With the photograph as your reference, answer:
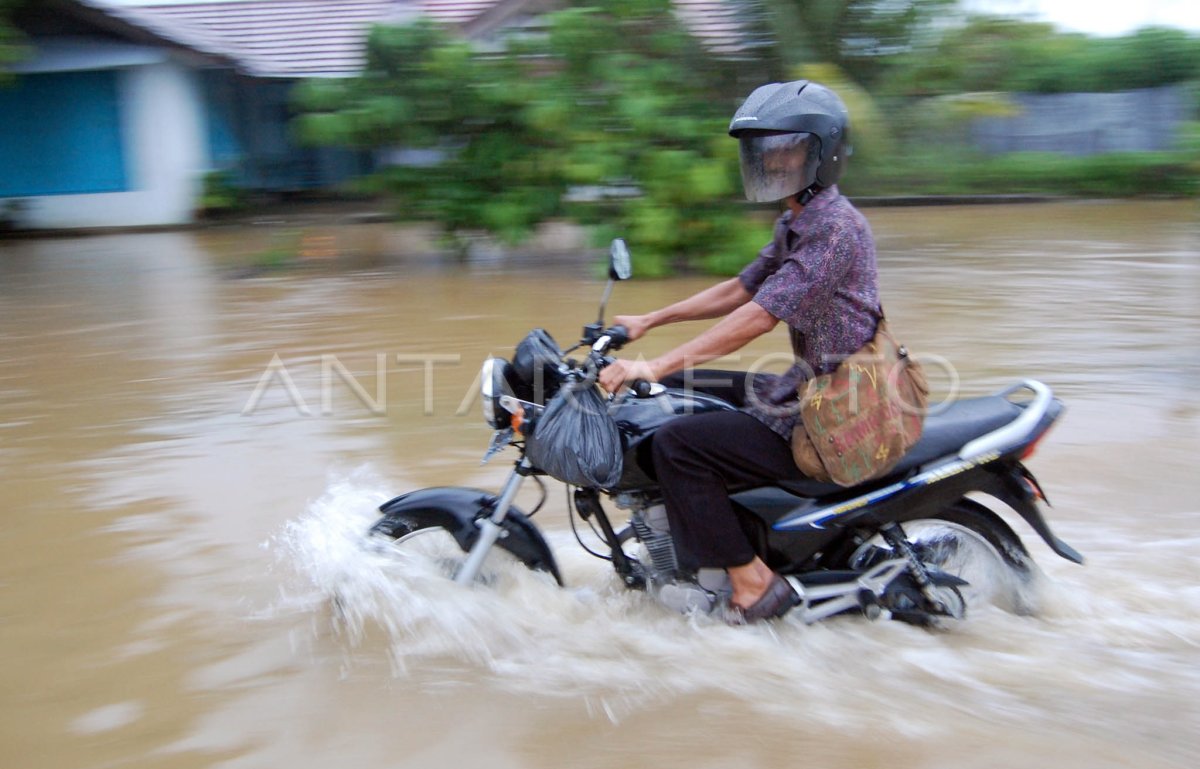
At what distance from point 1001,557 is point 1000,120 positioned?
658 inches

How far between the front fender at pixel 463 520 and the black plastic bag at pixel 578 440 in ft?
1.27

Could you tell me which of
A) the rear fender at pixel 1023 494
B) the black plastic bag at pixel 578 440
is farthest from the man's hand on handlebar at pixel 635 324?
the rear fender at pixel 1023 494

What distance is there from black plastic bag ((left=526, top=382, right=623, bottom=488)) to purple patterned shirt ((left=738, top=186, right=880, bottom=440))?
1.61ft

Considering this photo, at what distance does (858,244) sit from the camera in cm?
319

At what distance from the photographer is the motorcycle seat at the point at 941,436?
3.40 m

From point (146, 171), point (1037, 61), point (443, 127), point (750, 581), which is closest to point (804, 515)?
point (750, 581)

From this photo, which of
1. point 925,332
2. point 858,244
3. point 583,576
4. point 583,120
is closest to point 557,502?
point 583,576

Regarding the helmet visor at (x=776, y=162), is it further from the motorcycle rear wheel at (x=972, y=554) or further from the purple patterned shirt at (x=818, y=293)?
the motorcycle rear wheel at (x=972, y=554)

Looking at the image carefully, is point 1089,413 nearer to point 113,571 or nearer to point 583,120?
point 113,571

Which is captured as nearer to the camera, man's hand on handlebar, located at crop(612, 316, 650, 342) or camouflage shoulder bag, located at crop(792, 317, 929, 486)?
camouflage shoulder bag, located at crop(792, 317, 929, 486)

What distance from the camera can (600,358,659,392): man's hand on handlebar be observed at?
312cm

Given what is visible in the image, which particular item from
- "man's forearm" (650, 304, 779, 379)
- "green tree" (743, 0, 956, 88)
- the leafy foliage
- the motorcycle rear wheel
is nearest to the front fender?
"man's forearm" (650, 304, 779, 379)

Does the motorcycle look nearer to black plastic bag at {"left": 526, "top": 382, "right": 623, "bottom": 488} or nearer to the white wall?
→ black plastic bag at {"left": 526, "top": 382, "right": 623, "bottom": 488}

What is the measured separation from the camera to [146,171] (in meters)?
16.6
